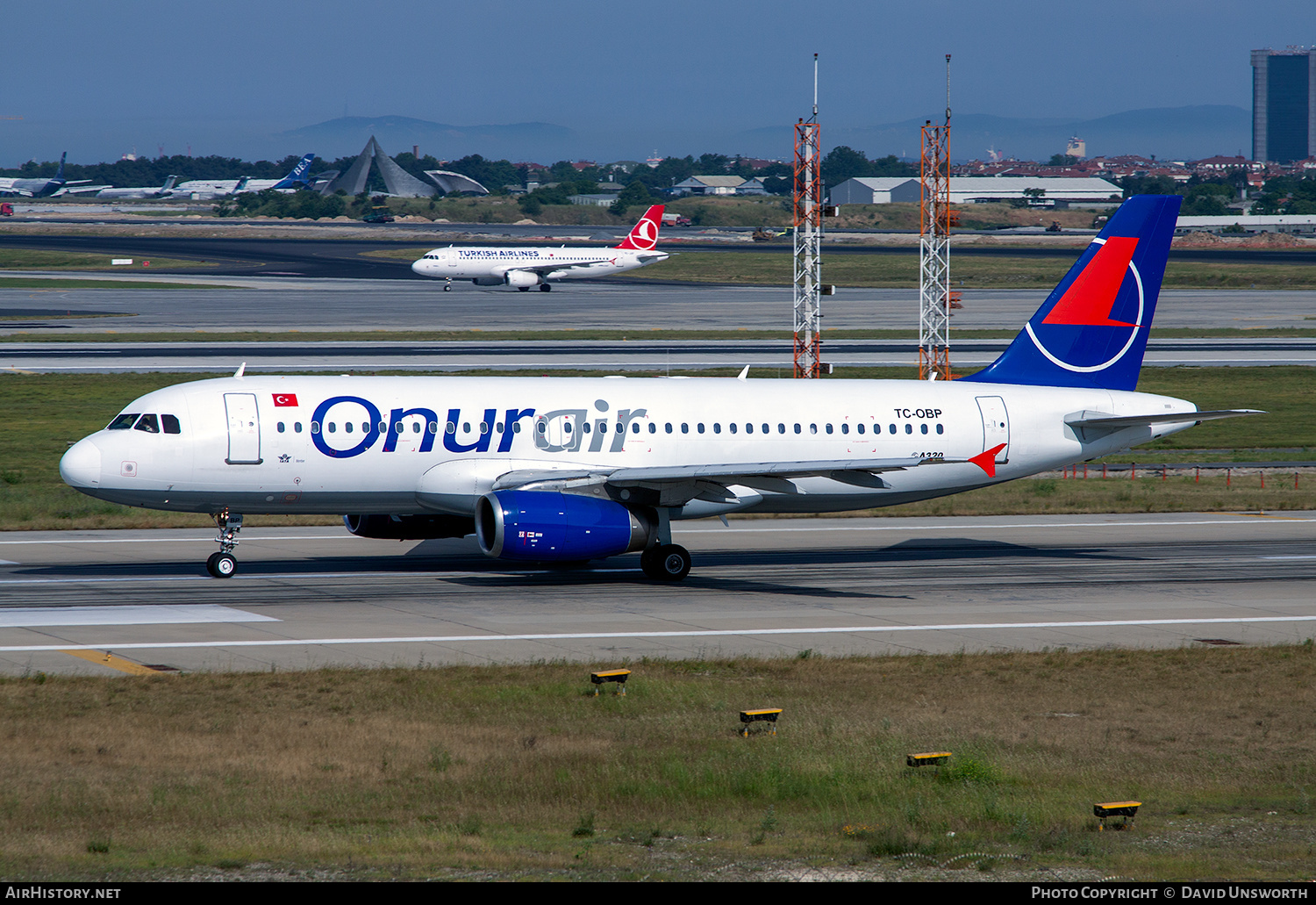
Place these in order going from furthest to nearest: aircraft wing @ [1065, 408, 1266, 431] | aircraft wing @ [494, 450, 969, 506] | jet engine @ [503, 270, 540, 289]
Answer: jet engine @ [503, 270, 540, 289] < aircraft wing @ [1065, 408, 1266, 431] < aircraft wing @ [494, 450, 969, 506]

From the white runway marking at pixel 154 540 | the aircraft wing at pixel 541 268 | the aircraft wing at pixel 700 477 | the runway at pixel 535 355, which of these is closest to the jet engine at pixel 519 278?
the aircraft wing at pixel 541 268

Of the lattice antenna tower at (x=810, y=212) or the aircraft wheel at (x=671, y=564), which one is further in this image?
the lattice antenna tower at (x=810, y=212)

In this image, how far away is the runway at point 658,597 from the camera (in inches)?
1038

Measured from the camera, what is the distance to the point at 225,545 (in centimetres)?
3347

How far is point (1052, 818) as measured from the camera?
15688 millimetres

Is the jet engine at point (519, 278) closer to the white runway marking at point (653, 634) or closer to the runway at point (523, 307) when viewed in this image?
the runway at point (523, 307)

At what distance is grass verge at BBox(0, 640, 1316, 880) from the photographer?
45.9 ft

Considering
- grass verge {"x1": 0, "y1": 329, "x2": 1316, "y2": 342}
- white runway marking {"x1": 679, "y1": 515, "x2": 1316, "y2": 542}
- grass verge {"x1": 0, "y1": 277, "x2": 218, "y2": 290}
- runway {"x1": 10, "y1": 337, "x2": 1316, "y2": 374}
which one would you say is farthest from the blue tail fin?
grass verge {"x1": 0, "y1": 277, "x2": 218, "y2": 290}

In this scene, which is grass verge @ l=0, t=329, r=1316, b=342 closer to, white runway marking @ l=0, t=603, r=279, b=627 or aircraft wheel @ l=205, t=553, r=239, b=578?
aircraft wheel @ l=205, t=553, r=239, b=578

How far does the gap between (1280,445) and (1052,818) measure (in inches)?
1930

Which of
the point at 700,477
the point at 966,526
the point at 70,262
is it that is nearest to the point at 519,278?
the point at 70,262

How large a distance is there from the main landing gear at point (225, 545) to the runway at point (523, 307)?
63.5 m

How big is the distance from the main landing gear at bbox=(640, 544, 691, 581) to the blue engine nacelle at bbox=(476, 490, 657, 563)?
140cm

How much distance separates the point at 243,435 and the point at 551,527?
769cm
